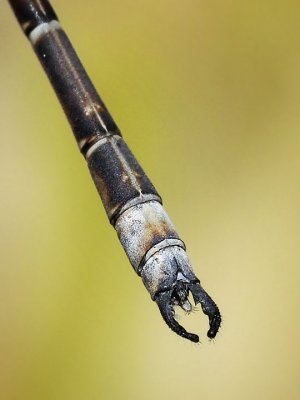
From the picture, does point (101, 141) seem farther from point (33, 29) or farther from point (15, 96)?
point (15, 96)

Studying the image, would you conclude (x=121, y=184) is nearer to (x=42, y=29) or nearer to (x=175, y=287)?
(x=175, y=287)

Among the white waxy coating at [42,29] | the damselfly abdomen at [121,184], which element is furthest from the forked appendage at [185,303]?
the white waxy coating at [42,29]

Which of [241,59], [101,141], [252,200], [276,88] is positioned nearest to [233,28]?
[241,59]

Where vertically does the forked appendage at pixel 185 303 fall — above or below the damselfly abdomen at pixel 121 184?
below

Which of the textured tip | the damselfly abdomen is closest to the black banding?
the damselfly abdomen

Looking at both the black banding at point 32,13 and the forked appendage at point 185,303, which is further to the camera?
the black banding at point 32,13

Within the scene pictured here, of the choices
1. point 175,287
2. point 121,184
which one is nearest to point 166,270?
point 175,287

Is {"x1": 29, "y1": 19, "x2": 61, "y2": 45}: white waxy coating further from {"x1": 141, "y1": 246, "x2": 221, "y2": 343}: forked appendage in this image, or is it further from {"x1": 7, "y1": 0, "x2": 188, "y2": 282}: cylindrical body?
{"x1": 141, "y1": 246, "x2": 221, "y2": 343}: forked appendage

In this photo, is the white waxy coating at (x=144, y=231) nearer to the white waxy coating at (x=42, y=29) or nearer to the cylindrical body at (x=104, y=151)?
the cylindrical body at (x=104, y=151)
